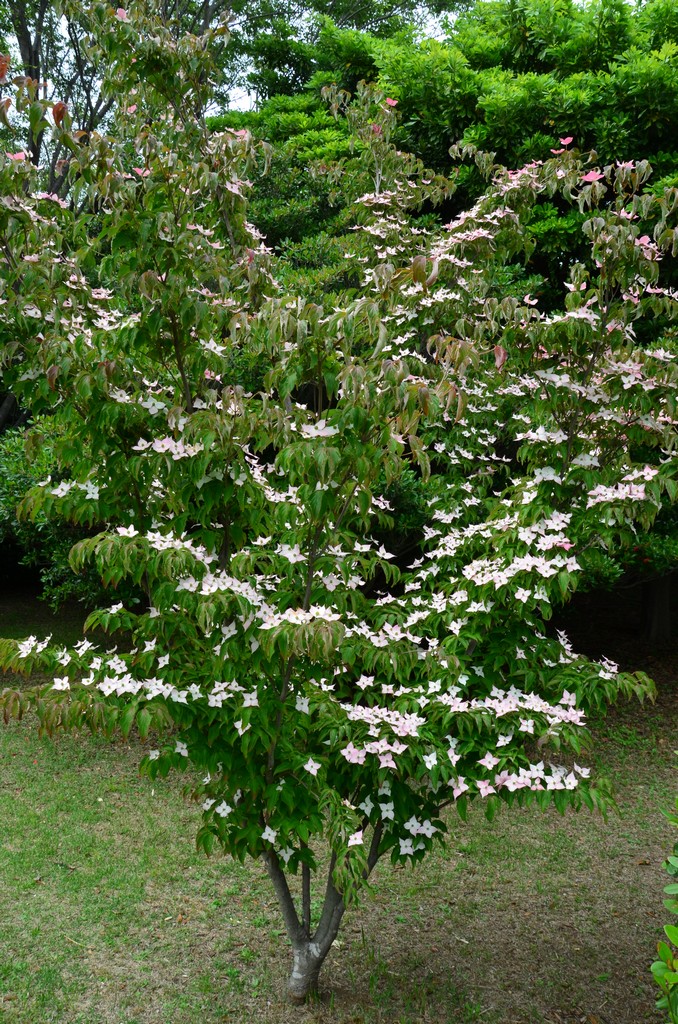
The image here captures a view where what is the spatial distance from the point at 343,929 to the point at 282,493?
2.09 meters

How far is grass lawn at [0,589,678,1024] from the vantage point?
2861mm

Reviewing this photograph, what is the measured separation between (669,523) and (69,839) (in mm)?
4240

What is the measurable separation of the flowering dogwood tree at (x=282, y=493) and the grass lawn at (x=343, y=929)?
1.36 feet

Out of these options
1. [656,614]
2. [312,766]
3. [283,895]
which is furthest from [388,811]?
[656,614]

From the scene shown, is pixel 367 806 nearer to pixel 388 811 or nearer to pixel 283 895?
pixel 388 811

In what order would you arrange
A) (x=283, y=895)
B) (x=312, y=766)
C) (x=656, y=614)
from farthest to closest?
(x=656, y=614) < (x=283, y=895) < (x=312, y=766)

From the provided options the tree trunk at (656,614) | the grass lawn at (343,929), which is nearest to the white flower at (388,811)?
the grass lawn at (343,929)

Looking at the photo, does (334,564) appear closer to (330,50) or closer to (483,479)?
(483,479)

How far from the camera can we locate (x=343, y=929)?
3.43 m

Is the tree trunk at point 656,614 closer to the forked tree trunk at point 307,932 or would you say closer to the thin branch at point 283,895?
the forked tree trunk at point 307,932

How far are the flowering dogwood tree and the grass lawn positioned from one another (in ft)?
1.36

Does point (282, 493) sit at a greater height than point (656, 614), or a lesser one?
greater

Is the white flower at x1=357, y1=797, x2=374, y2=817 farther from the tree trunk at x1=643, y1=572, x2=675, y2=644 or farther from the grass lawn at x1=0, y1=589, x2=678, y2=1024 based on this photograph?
the tree trunk at x1=643, y1=572, x2=675, y2=644

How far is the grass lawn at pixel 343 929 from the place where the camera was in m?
2.86
